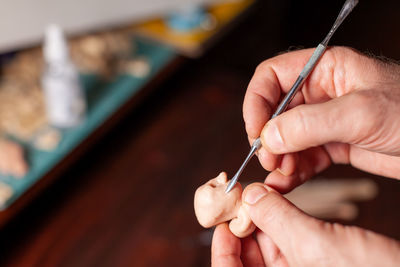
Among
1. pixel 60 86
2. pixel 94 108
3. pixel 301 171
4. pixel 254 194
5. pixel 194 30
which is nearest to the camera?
pixel 254 194

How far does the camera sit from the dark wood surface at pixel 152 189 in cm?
90

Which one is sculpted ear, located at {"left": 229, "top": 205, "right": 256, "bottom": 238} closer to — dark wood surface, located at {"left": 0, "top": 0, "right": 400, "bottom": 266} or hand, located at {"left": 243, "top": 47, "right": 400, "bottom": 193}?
hand, located at {"left": 243, "top": 47, "right": 400, "bottom": 193}

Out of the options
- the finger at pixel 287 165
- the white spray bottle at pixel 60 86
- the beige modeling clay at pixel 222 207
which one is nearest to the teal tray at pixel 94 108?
the white spray bottle at pixel 60 86

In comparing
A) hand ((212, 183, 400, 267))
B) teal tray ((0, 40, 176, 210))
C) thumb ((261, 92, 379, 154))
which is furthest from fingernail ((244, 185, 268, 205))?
teal tray ((0, 40, 176, 210))

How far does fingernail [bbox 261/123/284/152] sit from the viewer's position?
0.56 meters

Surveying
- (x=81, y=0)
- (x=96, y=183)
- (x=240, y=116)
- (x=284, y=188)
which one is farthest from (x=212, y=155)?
(x=81, y=0)

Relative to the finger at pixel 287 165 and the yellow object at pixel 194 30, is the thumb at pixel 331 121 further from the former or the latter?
the yellow object at pixel 194 30

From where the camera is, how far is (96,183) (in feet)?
3.37

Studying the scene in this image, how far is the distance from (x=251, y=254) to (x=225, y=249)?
8 cm

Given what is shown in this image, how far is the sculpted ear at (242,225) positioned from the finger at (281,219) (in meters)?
0.03

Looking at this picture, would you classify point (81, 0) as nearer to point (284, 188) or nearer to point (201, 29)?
point (201, 29)

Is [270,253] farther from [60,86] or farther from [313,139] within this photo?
[60,86]

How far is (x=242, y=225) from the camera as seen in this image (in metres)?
0.65

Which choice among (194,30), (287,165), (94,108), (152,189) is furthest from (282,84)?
(194,30)
